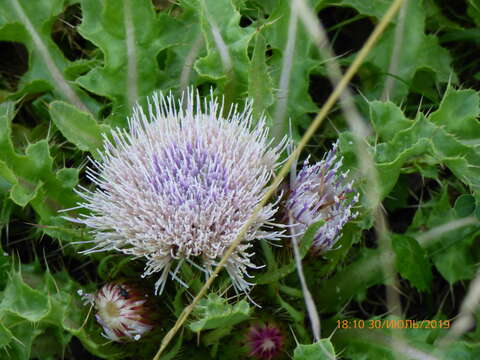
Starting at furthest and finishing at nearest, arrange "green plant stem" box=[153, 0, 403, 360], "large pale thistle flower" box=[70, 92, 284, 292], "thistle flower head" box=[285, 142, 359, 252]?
"thistle flower head" box=[285, 142, 359, 252] < "large pale thistle flower" box=[70, 92, 284, 292] < "green plant stem" box=[153, 0, 403, 360]

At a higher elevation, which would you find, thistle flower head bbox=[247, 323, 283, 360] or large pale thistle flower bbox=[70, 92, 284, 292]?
large pale thistle flower bbox=[70, 92, 284, 292]

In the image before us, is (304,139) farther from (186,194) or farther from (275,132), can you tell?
(275,132)

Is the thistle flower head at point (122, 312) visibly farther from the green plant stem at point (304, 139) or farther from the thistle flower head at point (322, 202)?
the thistle flower head at point (322, 202)

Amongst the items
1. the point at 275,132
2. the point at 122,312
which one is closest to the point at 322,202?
the point at 275,132

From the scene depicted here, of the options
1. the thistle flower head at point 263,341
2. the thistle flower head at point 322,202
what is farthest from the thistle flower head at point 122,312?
the thistle flower head at point 322,202

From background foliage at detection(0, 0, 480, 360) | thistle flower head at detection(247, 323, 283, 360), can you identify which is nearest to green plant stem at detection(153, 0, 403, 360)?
background foliage at detection(0, 0, 480, 360)

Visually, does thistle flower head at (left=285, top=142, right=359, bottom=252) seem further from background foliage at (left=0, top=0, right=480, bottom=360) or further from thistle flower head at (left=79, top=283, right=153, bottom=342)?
thistle flower head at (left=79, top=283, right=153, bottom=342)

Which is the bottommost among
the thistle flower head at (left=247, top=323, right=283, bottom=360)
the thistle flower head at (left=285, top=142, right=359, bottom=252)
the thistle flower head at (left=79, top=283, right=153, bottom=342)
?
the thistle flower head at (left=247, top=323, right=283, bottom=360)
